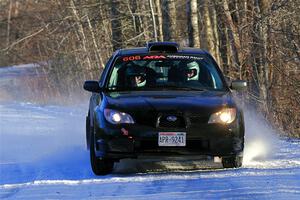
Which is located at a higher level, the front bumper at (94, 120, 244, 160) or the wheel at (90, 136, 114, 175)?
the front bumper at (94, 120, 244, 160)

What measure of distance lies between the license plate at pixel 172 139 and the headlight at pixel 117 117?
358 mm

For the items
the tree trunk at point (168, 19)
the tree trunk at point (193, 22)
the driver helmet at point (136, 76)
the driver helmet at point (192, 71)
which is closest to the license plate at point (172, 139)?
the driver helmet at point (136, 76)

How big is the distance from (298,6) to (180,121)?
404 inches

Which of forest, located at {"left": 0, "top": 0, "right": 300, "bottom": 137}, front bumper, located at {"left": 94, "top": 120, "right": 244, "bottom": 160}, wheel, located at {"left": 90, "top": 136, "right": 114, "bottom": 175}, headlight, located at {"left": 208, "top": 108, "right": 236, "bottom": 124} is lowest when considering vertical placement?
forest, located at {"left": 0, "top": 0, "right": 300, "bottom": 137}

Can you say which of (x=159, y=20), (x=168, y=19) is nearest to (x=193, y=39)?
(x=168, y=19)

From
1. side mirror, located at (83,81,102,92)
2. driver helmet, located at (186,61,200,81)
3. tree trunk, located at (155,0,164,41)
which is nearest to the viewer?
side mirror, located at (83,81,102,92)

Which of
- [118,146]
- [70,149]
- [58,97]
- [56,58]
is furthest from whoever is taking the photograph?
[56,58]

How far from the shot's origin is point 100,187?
24.7ft

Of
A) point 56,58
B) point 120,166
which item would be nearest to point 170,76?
point 120,166

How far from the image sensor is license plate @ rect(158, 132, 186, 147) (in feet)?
26.6

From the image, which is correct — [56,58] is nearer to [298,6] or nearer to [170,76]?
[298,6]

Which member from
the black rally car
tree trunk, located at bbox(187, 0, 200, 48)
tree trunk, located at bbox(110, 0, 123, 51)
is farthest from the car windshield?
tree trunk, located at bbox(110, 0, 123, 51)

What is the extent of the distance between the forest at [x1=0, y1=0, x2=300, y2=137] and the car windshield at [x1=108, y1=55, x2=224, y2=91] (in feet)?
17.8

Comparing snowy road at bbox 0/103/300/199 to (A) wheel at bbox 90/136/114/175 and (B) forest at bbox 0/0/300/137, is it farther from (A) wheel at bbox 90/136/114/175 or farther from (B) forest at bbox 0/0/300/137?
Answer: (B) forest at bbox 0/0/300/137
